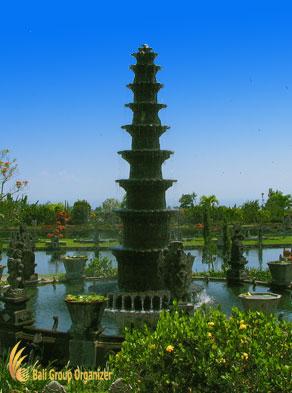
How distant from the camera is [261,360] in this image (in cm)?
749

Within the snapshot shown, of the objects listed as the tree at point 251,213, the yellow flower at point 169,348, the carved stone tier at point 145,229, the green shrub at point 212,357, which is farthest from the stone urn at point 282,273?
the tree at point 251,213

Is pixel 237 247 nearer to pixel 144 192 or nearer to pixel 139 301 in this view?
pixel 144 192

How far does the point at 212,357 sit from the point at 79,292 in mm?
18394

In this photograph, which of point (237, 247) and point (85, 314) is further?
point (237, 247)

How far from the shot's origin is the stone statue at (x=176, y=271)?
1711cm

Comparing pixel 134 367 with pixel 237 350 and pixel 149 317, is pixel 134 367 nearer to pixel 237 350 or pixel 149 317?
pixel 237 350

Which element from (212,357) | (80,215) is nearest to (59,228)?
(80,215)

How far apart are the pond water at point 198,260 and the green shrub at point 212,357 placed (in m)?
29.2

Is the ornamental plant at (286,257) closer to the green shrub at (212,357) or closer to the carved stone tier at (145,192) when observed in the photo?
the carved stone tier at (145,192)

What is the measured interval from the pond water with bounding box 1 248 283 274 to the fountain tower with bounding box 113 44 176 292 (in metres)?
15.6

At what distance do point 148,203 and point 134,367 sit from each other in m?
14.0

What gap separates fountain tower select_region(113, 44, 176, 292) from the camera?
2195 cm

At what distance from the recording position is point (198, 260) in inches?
1829

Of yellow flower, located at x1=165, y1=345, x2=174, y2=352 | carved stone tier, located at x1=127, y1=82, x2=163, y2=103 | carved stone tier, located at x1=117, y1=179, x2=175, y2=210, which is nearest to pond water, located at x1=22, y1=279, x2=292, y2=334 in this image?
carved stone tier, located at x1=117, y1=179, x2=175, y2=210
